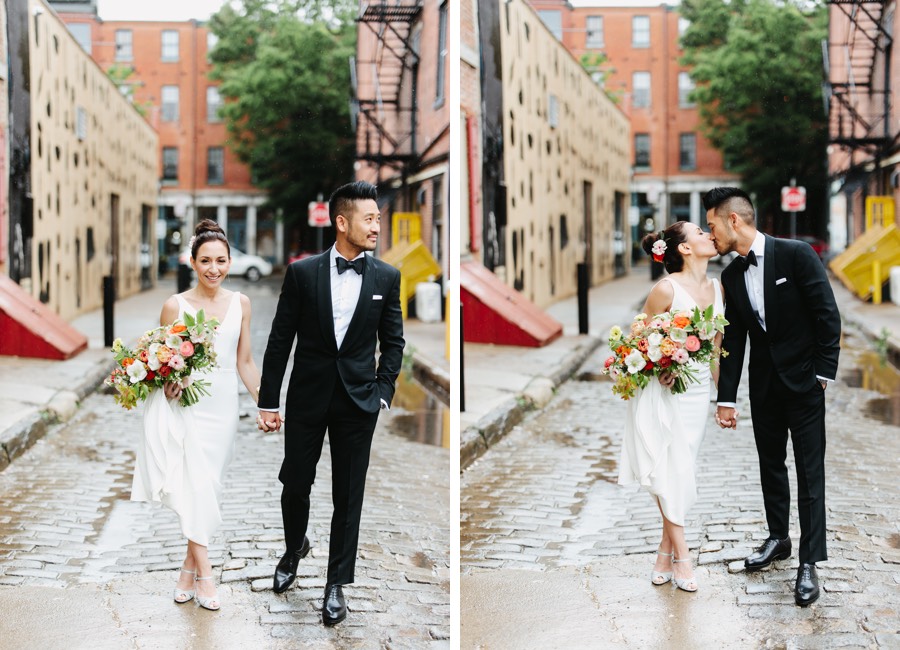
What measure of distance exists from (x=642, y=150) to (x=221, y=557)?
3.26 m

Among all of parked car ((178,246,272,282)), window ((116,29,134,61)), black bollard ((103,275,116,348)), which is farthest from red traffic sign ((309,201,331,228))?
black bollard ((103,275,116,348))

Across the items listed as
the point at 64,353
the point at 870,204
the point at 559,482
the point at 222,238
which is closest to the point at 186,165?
the point at 222,238

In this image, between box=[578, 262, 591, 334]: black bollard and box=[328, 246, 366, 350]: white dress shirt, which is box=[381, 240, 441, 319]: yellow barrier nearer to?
box=[578, 262, 591, 334]: black bollard

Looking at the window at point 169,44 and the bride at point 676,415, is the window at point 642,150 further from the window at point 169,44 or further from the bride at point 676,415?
the window at point 169,44

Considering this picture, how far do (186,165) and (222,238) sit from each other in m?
1.61

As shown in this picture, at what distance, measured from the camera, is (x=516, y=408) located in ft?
26.6

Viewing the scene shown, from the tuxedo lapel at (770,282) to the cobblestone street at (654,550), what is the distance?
108 centimetres

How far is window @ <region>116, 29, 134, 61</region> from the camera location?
5.84 m

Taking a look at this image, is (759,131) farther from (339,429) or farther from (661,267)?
(339,429)

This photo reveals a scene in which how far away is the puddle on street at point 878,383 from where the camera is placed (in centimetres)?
734

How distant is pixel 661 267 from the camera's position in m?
4.93

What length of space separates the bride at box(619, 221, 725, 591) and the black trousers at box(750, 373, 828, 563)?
27cm

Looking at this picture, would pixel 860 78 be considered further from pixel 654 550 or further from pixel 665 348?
pixel 654 550

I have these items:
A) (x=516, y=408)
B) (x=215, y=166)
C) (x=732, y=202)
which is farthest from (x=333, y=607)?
(x=516, y=408)
